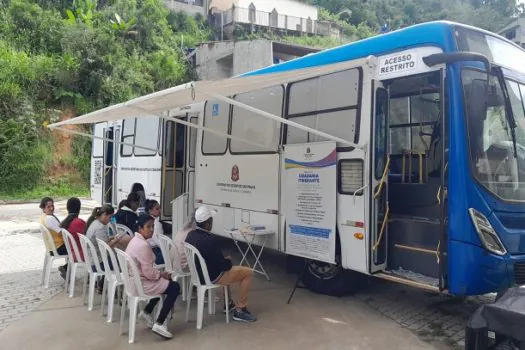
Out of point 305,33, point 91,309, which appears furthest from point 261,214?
point 305,33

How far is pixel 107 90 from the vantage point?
23.5 m

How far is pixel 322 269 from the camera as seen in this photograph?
5.79 m

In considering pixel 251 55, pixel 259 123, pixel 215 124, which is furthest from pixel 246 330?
pixel 251 55

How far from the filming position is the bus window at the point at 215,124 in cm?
718

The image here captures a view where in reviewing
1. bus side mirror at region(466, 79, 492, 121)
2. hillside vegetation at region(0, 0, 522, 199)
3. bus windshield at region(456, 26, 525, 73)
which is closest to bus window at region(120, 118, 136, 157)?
bus windshield at region(456, 26, 525, 73)

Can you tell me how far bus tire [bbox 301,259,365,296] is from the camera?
5680 mm

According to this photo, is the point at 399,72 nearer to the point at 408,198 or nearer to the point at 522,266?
the point at 408,198

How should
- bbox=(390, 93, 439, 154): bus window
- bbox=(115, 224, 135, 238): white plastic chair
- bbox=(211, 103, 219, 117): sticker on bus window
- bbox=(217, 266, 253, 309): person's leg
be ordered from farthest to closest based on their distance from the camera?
bbox=(211, 103, 219, 117): sticker on bus window
bbox=(115, 224, 135, 238): white plastic chair
bbox=(390, 93, 439, 154): bus window
bbox=(217, 266, 253, 309): person's leg

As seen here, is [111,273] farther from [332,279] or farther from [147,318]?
[332,279]

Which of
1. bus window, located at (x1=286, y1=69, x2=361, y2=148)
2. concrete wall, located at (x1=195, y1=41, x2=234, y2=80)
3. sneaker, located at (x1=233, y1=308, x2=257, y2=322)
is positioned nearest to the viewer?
sneaker, located at (x1=233, y1=308, x2=257, y2=322)

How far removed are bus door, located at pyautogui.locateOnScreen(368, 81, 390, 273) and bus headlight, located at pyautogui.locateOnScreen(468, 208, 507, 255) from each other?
Result: 38.1 inches

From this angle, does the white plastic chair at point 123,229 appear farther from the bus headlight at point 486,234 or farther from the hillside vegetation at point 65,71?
the hillside vegetation at point 65,71

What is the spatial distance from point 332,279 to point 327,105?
2180 millimetres

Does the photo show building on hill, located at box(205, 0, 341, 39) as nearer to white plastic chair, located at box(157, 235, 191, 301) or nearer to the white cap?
white plastic chair, located at box(157, 235, 191, 301)
